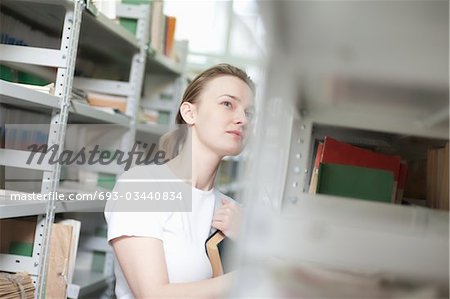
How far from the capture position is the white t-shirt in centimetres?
127

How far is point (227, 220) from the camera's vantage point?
142 cm

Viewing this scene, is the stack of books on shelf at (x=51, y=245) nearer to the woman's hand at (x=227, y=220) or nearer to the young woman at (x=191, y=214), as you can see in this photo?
the young woman at (x=191, y=214)

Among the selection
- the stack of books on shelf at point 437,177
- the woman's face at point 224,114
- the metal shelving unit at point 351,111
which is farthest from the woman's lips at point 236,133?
the metal shelving unit at point 351,111

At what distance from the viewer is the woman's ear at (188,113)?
145 cm

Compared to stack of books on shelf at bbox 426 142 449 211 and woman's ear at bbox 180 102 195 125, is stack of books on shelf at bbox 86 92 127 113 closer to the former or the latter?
woman's ear at bbox 180 102 195 125

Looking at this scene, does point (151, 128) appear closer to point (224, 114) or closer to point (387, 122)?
point (224, 114)

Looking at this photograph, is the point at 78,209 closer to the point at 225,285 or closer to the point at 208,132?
the point at 208,132

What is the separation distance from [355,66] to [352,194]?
24cm

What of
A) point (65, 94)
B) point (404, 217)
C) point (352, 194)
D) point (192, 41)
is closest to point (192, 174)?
point (65, 94)

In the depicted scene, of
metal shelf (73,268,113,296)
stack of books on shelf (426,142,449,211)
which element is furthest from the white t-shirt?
metal shelf (73,268,113,296)

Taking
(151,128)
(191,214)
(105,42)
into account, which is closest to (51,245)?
(191,214)

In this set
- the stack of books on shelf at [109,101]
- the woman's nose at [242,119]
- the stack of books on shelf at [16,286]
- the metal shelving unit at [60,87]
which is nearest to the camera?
the woman's nose at [242,119]

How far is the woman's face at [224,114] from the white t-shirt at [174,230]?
0.50ft

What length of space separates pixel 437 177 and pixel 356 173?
0.27 metres
